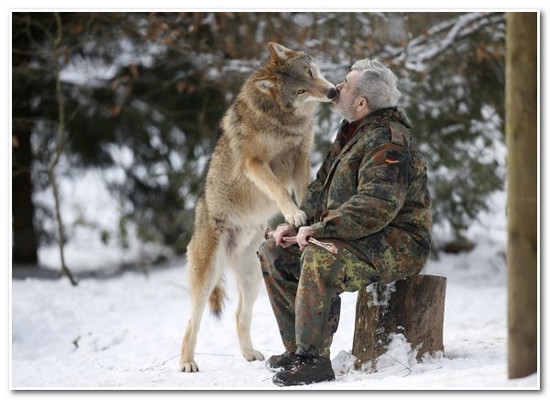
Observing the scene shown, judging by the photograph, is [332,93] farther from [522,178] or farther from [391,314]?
[522,178]

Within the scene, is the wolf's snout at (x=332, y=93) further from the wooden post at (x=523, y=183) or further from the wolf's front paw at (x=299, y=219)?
the wooden post at (x=523, y=183)

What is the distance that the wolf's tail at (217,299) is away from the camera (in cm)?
576

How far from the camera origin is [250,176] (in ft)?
17.2

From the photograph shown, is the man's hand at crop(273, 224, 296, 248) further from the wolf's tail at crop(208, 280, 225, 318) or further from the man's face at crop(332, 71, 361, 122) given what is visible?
the wolf's tail at crop(208, 280, 225, 318)

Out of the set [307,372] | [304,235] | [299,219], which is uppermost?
[299,219]

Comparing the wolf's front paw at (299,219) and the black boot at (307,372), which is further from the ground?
the wolf's front paw at (299,219)

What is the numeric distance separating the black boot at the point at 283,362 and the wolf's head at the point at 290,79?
1.83 metres

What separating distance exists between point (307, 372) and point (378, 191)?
3.56 feet

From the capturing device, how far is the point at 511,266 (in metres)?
3.39

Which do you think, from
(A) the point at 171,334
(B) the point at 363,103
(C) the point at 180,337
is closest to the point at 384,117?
(B) the point at 363,103

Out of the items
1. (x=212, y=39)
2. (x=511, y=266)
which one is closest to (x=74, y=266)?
(x=212, y=39)

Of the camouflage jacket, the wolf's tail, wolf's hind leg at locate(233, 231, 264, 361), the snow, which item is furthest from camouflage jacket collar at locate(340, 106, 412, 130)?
the wolf's tail

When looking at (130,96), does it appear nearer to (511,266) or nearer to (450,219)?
(450,219)

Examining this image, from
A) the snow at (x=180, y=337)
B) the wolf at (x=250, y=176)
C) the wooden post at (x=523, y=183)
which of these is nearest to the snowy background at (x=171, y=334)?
the snow at (x=180, y=337)
